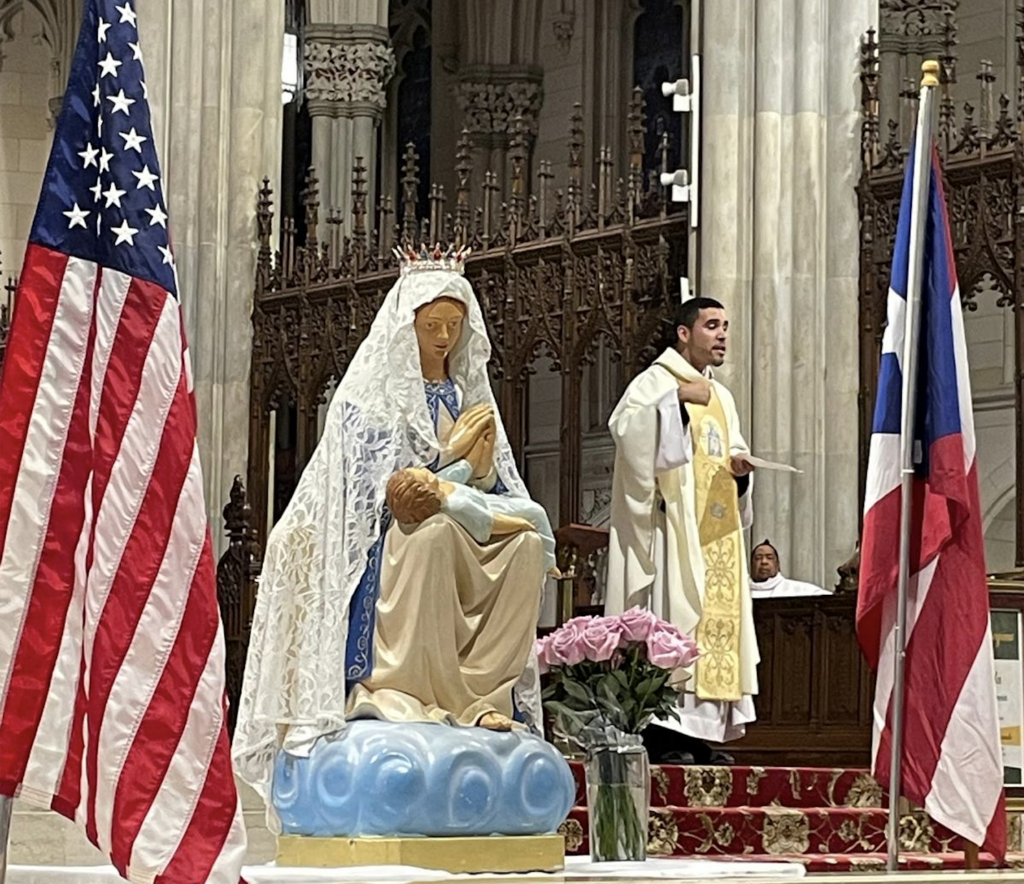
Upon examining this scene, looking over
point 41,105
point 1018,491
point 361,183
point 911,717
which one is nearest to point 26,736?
point 911,717

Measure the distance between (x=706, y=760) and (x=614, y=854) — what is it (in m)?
3.37

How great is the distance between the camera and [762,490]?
12.9 m

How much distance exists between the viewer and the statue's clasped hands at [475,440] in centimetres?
731

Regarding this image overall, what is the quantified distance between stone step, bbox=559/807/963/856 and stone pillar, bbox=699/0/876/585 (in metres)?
3.46

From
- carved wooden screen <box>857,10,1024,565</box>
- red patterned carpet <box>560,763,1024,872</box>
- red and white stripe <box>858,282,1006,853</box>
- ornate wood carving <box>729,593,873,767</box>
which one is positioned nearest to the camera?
red and white stripe <box>858,282,1006,853</box>

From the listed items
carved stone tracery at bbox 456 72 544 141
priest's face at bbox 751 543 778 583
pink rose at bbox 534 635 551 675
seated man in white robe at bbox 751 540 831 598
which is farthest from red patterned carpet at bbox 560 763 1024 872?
carved stone tracery at bbox 456 72 544 141

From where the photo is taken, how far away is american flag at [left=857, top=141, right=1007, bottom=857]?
7.28 metres

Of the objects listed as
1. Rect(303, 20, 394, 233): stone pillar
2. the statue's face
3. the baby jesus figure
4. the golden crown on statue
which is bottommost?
the baby jesus figure

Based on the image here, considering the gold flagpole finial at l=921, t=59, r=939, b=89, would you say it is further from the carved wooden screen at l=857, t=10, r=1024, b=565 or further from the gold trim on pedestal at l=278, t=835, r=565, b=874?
the carved wooden screen at l=857, t=10, r=1024, b=565

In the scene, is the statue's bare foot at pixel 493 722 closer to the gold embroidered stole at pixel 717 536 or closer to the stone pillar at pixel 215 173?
the gold embroidered stole at pixel 717 536

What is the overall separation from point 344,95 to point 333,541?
1334 centimetres

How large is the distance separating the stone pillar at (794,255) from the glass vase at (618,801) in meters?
5.86

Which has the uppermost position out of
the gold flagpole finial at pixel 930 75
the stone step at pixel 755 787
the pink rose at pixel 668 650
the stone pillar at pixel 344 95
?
the stone pillar at pixel 344 95

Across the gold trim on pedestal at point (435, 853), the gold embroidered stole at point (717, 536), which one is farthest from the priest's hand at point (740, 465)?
the gold trim on pedestal at point (435, 853)
